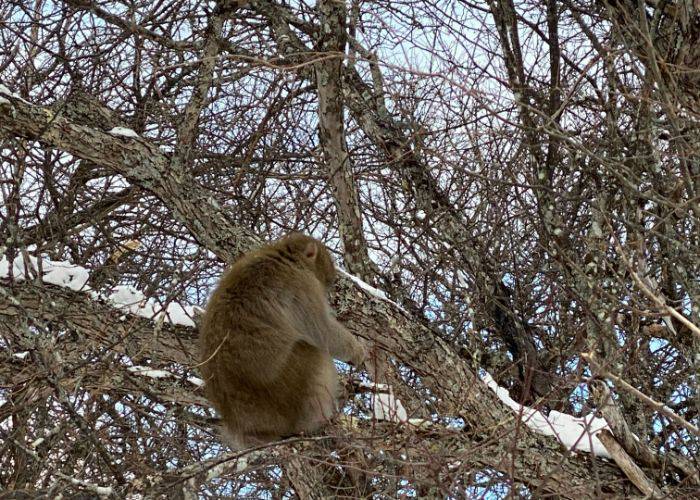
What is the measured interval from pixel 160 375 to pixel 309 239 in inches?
50.2

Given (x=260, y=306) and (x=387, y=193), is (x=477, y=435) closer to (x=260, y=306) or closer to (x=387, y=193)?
(x=260, y=306)

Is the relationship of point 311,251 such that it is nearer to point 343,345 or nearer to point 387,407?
point 343,345

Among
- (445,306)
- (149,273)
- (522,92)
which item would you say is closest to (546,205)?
(522,92)

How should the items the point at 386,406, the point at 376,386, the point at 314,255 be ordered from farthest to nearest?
the point at 314,255 < the point at 386,406 < the point at 376,386

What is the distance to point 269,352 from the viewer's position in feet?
16.6

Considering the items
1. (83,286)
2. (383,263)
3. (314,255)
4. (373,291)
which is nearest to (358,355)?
(373,291)

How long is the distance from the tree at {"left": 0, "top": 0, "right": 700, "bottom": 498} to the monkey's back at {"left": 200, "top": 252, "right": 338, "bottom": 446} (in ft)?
0.69

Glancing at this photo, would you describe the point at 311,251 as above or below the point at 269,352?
above

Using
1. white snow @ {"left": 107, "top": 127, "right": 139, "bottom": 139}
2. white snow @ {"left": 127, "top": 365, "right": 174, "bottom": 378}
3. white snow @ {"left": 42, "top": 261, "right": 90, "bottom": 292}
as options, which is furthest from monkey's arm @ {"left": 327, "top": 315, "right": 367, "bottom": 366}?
white snow @ {"left": 107, "top": 127, "right": 139, "bottom": 139}

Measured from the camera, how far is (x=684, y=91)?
224 inches

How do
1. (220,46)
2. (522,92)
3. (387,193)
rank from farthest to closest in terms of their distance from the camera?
(387,193)
(220,46)
(522,92)

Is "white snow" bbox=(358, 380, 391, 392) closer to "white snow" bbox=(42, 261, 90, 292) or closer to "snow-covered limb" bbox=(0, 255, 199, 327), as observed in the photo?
"snow-covered limb" bbox=(0, 255, 199, 327)

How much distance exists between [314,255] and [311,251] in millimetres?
36

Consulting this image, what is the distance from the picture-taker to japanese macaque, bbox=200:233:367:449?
505 cm
